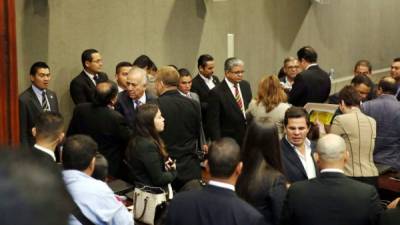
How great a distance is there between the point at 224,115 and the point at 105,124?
1825 millimetres

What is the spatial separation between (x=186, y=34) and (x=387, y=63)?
9.45 metres

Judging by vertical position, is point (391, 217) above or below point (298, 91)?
below

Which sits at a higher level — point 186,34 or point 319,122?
point 186,34

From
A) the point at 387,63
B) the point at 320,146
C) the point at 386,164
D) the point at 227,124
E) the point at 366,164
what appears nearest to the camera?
the point at 320,146

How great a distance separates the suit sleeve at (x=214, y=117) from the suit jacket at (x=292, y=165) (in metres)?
2.37

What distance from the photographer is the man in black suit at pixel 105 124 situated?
5312mm

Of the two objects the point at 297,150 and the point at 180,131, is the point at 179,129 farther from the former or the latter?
the point at 297,150

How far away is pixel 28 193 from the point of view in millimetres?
1040

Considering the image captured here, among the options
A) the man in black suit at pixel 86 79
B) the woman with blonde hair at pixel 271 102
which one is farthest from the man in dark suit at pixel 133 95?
the man in black suit at pixel 86 79

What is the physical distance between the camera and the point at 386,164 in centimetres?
572

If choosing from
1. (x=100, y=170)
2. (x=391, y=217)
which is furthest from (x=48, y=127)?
(x=391, y=217)

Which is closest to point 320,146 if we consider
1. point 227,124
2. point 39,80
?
point 227,124

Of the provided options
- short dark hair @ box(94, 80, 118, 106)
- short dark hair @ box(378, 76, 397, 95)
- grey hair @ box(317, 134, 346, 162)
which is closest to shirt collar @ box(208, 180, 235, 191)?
grey hair @ box(317, 134, 346, 162)

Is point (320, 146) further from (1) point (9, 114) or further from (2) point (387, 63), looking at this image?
(2) point (387, 63)
